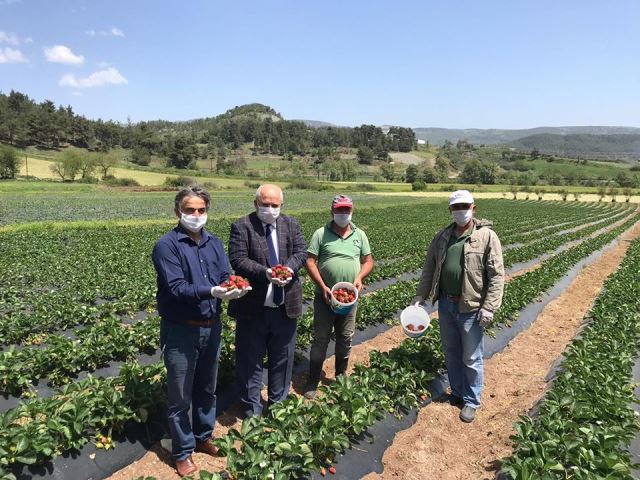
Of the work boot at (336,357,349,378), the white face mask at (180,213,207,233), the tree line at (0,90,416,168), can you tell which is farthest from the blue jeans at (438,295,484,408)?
the tree line at (0,90,416,168)

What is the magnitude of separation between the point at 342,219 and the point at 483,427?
330 centimetres

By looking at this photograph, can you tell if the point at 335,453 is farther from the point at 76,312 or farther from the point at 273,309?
the point at 76,312

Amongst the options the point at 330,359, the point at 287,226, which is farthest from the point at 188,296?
the point at 330,359

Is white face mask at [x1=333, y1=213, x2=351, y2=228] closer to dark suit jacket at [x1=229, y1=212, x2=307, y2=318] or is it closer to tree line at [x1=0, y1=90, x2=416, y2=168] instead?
dark suit jacket at [x1=229, y1=212, x2=307, y2=318]

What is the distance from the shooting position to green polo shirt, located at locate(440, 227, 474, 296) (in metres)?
5.36

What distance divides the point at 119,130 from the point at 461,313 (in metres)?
136

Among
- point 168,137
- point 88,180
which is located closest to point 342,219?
point 88,180

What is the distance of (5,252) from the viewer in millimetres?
14883

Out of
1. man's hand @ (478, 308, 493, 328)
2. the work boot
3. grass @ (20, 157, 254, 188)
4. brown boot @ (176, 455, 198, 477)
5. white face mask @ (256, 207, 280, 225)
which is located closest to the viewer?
brown boot @ (176, 455, 198, 477)

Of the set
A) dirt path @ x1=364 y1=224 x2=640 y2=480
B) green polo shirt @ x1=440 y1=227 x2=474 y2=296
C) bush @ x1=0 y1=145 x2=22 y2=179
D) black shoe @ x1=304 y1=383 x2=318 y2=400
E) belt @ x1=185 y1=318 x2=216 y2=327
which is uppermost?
bush @ x1=0 y1=145 x2=22 y2=179

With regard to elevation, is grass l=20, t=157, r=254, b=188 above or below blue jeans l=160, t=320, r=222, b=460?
above

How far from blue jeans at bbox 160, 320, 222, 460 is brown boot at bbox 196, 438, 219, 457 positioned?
0.16 feet

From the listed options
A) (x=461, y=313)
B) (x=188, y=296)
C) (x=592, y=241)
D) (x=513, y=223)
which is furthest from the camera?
(x=513, y=223)

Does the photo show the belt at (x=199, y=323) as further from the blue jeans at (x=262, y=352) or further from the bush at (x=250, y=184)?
the bush at (x=250, y=184)
